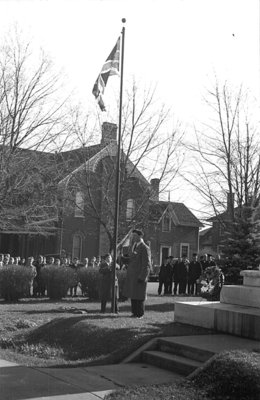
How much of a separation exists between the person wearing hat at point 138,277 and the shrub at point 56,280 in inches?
285

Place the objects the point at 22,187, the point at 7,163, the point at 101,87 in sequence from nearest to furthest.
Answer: the point at 101,87 < the point at 7,163 < the point at 22,187

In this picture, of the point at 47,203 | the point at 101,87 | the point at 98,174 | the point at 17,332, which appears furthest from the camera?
the point at 98,174

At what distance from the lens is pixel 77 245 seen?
43938 millimetres

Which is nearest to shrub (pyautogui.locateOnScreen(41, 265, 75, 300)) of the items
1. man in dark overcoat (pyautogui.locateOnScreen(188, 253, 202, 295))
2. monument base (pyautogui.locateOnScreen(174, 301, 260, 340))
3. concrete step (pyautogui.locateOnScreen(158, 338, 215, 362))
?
man in dark overcoat (pyautogui.locateOnScreen(188, 253, 202, 295))

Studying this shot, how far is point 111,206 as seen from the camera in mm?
28422

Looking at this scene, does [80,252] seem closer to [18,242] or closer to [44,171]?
[18,242]

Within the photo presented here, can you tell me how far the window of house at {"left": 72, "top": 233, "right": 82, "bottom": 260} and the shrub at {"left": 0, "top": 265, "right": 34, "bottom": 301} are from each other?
25.2 m

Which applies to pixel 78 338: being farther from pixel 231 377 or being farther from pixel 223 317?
pixel 231 377

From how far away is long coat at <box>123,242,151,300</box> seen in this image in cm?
1149

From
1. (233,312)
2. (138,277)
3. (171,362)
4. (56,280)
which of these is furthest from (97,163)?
(171,362)

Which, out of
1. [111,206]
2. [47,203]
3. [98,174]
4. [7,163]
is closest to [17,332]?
[7,163]

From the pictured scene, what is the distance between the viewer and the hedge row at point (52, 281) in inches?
702

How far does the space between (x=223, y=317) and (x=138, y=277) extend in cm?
274

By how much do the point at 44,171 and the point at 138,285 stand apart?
37.3 ft
